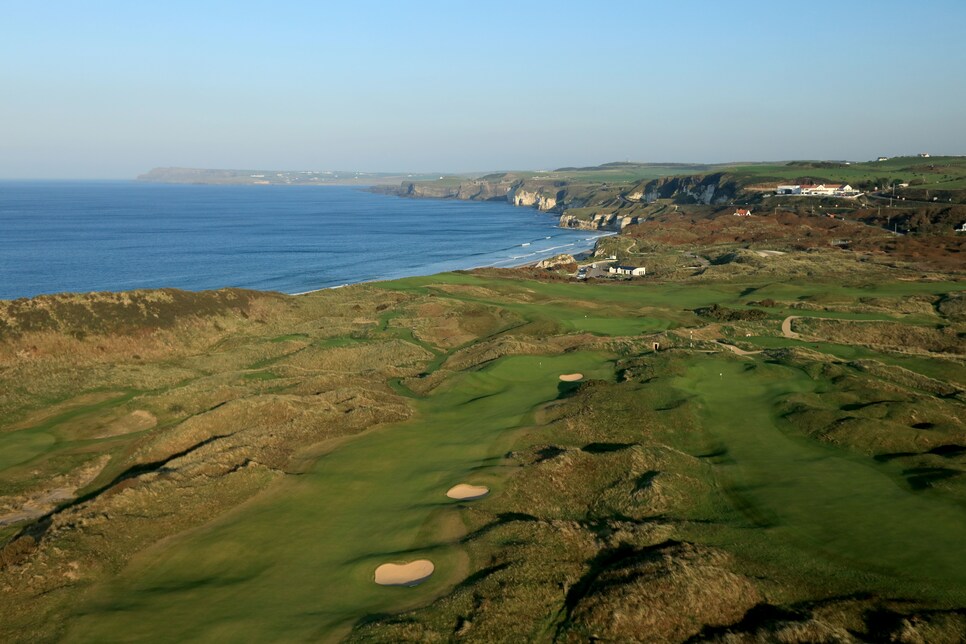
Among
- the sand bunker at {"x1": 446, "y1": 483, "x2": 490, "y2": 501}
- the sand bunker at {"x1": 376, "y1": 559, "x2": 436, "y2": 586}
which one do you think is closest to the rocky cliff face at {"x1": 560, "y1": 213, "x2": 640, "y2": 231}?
the sand bunker at {"x1": 446, "y1": 483, "x2": 490, "y2": 501}

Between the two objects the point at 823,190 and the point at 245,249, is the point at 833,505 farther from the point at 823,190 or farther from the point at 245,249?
the point at 823,190

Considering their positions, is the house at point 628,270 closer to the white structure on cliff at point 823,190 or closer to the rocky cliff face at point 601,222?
the white structure on cliff at point 823,190

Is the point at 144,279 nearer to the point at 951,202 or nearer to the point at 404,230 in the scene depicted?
the point at 404,230

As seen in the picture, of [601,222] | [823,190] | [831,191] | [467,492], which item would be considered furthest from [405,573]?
[601,222]

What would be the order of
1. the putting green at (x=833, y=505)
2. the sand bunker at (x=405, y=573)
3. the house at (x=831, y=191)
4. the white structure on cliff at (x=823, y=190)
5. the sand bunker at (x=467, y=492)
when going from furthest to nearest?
the white structure on cliff at (x=823, y=190) → the house at (x=831, y=191) → the sand bunker at (x=467, y=492) → the putting green at (x=833, y=505) → the sand bunker at (x=405, y=573)

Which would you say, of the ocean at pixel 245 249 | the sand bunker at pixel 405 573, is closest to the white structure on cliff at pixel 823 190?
the ocean at pixel 245 249
